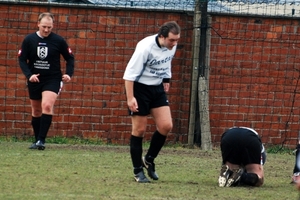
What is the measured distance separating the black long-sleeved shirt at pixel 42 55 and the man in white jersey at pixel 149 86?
312 centimetres

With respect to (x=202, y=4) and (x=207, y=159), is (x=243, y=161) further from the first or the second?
(x=202, y=4)

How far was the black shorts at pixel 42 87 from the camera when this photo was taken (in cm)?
1191

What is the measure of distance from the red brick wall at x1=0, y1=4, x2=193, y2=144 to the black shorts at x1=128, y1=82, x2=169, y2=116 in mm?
4797

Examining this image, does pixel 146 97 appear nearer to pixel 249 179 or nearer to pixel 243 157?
pixel 243 157

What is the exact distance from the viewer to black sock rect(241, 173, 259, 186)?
890 centimetres


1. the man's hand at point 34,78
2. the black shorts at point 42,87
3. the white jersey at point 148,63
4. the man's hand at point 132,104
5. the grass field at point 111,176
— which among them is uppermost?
the white jersey at point 148,63

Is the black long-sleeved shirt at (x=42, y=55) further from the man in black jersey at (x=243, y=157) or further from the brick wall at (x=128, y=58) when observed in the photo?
the man in black jersey at (x=243, y=157)

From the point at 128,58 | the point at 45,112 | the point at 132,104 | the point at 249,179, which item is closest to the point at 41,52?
the point at 45,112

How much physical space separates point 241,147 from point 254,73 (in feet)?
16.7

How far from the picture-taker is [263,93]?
46.1 ft

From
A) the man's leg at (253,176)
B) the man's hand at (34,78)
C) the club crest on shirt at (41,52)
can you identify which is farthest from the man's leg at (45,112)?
the man's leg at (253,176)

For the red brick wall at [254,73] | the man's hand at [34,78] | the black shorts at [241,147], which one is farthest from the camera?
the red brick wall at [254,73]

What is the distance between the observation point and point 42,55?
1189 centimetres

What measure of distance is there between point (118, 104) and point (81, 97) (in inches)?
24.8
